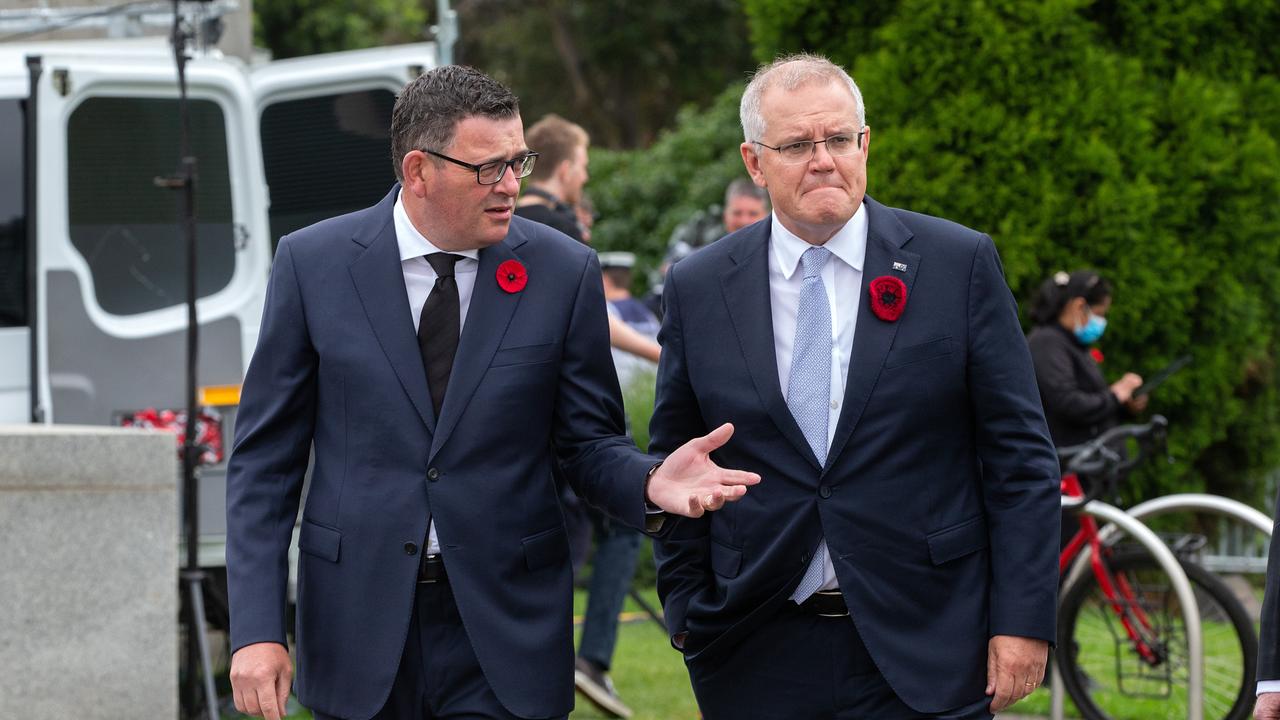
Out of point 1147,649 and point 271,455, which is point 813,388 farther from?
point 1147,649

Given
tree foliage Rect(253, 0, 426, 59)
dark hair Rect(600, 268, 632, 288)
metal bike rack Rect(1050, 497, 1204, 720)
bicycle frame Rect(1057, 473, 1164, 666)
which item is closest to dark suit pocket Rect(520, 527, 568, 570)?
metal bike rack Rect(1050, 497, 1204, 720)

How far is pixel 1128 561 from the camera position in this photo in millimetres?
7160

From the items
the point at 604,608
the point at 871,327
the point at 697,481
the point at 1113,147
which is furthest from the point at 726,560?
the point at 1113,147

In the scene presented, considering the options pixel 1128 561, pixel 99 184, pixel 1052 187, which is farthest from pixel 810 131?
pixel 1052 187

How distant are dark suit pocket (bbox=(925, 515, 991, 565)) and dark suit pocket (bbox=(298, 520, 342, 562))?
1216 mm

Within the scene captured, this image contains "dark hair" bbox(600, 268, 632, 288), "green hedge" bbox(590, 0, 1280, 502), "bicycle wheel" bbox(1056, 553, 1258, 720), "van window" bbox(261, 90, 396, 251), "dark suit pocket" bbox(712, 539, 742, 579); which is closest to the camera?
"dark suit pocket" bbox(712, 539, 742, 579)

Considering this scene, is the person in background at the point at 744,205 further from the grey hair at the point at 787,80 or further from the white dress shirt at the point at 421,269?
the white dress shirt at the point at 421,269

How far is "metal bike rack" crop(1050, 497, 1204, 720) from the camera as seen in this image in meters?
6.45

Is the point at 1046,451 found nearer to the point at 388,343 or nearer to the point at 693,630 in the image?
the point at 693,630

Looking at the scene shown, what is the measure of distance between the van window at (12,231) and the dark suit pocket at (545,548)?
4.62 metres

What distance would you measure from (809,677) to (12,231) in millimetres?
5118

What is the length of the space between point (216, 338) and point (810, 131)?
15.2 feet

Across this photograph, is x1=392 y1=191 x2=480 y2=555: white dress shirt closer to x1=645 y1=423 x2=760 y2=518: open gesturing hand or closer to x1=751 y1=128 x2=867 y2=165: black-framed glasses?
x1=645 y1=423 x2=760 y2=518: open gesturing hand

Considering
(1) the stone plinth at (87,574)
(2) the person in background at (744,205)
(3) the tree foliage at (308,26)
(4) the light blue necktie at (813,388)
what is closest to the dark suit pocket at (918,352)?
(4) the light blue necktie at (813,388)
